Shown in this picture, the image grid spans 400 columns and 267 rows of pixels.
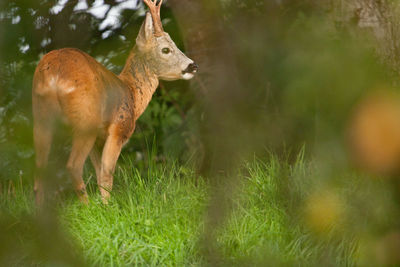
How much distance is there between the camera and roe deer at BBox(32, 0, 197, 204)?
1.94 meters

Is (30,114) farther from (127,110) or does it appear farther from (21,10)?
(127,110)

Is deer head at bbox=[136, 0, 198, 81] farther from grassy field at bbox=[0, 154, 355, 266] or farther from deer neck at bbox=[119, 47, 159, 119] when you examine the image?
grassy field at bbox=[0, 154, 355, 266]

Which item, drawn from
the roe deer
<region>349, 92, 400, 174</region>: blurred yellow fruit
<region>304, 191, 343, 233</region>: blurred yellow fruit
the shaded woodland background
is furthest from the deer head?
<region>349, 92, 400, 174</region>: blurred yellow fruit

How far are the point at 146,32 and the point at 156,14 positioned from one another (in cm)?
8

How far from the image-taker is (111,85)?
2020 millimetres

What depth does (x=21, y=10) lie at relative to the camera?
2.95 feet

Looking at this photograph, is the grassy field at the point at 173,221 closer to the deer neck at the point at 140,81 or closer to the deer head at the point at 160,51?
the deer neck at the point at 140,81

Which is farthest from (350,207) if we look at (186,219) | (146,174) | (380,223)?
(146,174)

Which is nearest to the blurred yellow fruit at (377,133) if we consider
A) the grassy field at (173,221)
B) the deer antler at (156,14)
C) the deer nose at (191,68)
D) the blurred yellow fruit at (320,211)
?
the blurred yellow fruit at (320,211)

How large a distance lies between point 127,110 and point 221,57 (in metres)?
1.51

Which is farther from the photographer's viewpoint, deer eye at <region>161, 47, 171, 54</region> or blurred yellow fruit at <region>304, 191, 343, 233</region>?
deer eye at <region>161, 47, 171, 54</region>

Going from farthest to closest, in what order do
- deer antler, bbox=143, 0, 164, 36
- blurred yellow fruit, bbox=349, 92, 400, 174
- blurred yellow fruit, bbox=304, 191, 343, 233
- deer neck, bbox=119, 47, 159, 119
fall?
deer neck, bbox=119, 47, 159, 119
deer antler, bbox=143, 0, 164, 36
blurred yellow fruit, bbox=304, 191, 343, 233
blurred yellow fruit, bbox=349, 92, 400, 174

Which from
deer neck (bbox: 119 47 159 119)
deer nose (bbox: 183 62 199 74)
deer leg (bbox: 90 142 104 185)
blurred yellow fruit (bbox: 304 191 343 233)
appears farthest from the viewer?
deer neck (bbox: 119 47 159 119)

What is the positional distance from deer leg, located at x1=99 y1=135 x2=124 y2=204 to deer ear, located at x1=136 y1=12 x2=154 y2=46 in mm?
419
